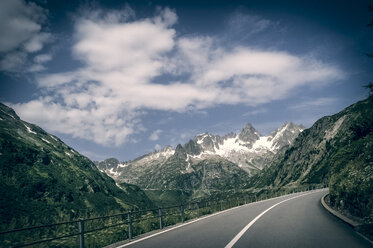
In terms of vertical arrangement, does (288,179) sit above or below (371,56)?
below

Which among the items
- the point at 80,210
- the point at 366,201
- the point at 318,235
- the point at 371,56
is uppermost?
the point at 371,56

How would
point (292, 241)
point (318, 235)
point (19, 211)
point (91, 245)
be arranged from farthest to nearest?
point (19, 211)
point (91, 245)
point (318, 235)
point (292, 241)

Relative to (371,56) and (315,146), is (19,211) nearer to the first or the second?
(371,56)

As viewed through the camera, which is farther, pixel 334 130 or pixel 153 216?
pixel 334 130

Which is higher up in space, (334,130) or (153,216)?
(334,130)

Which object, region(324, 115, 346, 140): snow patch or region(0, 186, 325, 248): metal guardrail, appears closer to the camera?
region(0, 186, 325, 248): metal guardrail

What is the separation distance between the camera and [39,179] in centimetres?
17900

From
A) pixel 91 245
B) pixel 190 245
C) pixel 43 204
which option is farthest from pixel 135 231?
pixel 43 204

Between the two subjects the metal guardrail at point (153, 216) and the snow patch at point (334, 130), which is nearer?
the metal guardrail at point (153, 216)

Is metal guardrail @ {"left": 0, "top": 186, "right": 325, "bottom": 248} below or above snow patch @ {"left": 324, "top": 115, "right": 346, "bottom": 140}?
below

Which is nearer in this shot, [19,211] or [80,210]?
[19,211]

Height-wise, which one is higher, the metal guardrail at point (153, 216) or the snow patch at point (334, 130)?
the snow patch at point (334, 130)

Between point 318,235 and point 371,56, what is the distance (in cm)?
1551

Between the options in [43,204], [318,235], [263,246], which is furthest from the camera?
[43,204]
